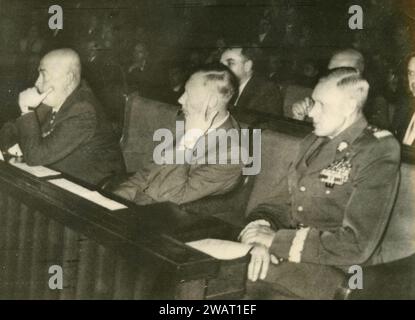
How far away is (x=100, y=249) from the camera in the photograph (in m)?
1.62

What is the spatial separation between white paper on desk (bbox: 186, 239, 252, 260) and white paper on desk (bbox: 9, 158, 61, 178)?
77cm

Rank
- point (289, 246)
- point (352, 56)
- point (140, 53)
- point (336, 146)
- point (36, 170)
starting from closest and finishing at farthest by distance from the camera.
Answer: point (289, 246) → point (336, 146) → point (36, 170) → point (352, 56) → point (140, 53)

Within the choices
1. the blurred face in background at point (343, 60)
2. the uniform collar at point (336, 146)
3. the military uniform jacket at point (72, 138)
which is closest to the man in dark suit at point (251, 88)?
the blurred face in background at point (343, 60)

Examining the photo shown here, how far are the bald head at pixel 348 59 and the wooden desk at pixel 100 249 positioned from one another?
50.6 inches

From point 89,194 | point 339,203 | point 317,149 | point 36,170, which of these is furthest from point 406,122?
point 36,170

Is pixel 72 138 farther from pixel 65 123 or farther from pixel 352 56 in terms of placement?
pixel 352 56

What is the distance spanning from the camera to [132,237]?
153 cm

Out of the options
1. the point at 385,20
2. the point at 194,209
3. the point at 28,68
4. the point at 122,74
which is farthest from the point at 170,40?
the point at 194,209

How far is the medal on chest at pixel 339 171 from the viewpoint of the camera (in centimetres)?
181

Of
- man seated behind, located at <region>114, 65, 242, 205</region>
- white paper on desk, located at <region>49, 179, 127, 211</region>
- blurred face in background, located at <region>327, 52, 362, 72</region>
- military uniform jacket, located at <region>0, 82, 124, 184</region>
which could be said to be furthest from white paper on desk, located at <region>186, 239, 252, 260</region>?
blurred face in background, located at <region>327, 52, 362, 72</region>

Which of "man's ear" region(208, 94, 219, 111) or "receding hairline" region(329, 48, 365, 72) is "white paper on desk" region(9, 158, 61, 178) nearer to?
"man's ear" region(208, 94, 219, 111)

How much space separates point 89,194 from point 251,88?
5.18 ft

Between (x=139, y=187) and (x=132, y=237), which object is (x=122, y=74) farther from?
(x=132, y=237)
